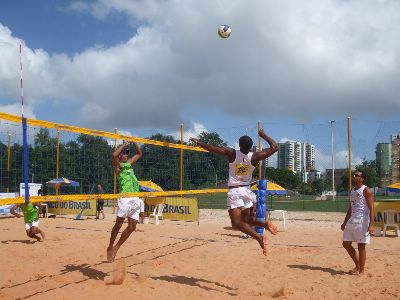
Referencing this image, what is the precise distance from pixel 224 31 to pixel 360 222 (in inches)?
213

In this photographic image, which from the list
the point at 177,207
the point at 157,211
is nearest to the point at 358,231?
the point at 177,207

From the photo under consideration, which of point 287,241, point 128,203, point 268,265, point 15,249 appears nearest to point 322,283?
point 268,265

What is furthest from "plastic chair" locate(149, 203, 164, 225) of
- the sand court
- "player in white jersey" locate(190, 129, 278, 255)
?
"player in white jersey" locate(190, 129, 278, 255)

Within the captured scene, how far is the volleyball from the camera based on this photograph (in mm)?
9758

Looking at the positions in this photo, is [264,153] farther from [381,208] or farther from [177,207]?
[177,207]

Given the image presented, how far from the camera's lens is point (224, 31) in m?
9.76

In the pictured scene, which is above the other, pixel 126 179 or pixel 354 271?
pixel 126 179

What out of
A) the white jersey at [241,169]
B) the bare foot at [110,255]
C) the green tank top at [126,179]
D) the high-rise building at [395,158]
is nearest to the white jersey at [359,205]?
the white jersey at [241,169]

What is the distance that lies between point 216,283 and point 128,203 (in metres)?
1.75

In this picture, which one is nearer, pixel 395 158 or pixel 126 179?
pixel 126 179

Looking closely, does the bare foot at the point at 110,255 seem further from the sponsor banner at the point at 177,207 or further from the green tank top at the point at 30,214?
the sponsor banner at the point at 177,207

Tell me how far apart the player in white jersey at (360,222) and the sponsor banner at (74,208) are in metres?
12.5

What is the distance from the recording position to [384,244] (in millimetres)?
9359

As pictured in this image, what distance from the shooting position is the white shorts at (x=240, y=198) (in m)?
5.46
